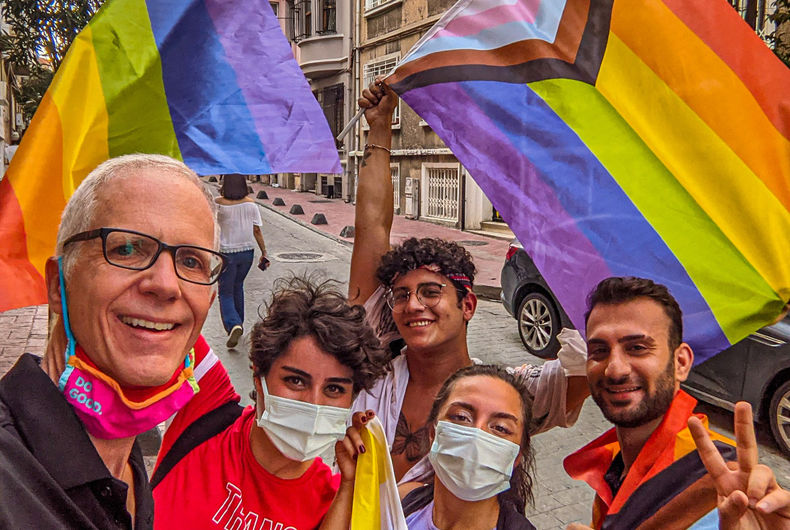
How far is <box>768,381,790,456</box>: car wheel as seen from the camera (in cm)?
500

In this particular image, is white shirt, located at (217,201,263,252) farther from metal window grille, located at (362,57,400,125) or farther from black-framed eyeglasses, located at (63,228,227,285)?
metal window grille, located at (362,57,400,125)

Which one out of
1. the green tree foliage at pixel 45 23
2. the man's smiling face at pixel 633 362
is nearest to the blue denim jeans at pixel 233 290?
the man's smiling face at pixel 633 362

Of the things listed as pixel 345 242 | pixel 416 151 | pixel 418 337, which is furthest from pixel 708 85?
pixel 416 151

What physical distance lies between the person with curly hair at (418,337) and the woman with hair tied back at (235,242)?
4.38m

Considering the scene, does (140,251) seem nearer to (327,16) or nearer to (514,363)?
(514,363)

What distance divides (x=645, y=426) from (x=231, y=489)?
135cm

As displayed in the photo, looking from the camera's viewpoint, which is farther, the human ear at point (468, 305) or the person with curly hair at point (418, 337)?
the human ear at point (468, 305)

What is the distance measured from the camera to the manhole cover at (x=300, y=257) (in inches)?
542

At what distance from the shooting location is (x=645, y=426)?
2049mm

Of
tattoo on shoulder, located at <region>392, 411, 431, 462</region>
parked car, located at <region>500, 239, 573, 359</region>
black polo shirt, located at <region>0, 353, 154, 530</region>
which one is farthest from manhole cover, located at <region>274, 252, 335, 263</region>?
black polo shirt, located at <region>0, 353, 154, 530</region>

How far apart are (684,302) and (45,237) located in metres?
2.76

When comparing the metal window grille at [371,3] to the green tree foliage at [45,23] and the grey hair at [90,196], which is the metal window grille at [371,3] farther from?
the grey hair at [90,196]

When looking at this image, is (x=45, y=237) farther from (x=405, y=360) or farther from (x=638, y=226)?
(x=638, y=226)

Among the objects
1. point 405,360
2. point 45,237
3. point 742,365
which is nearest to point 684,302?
point 405,360
